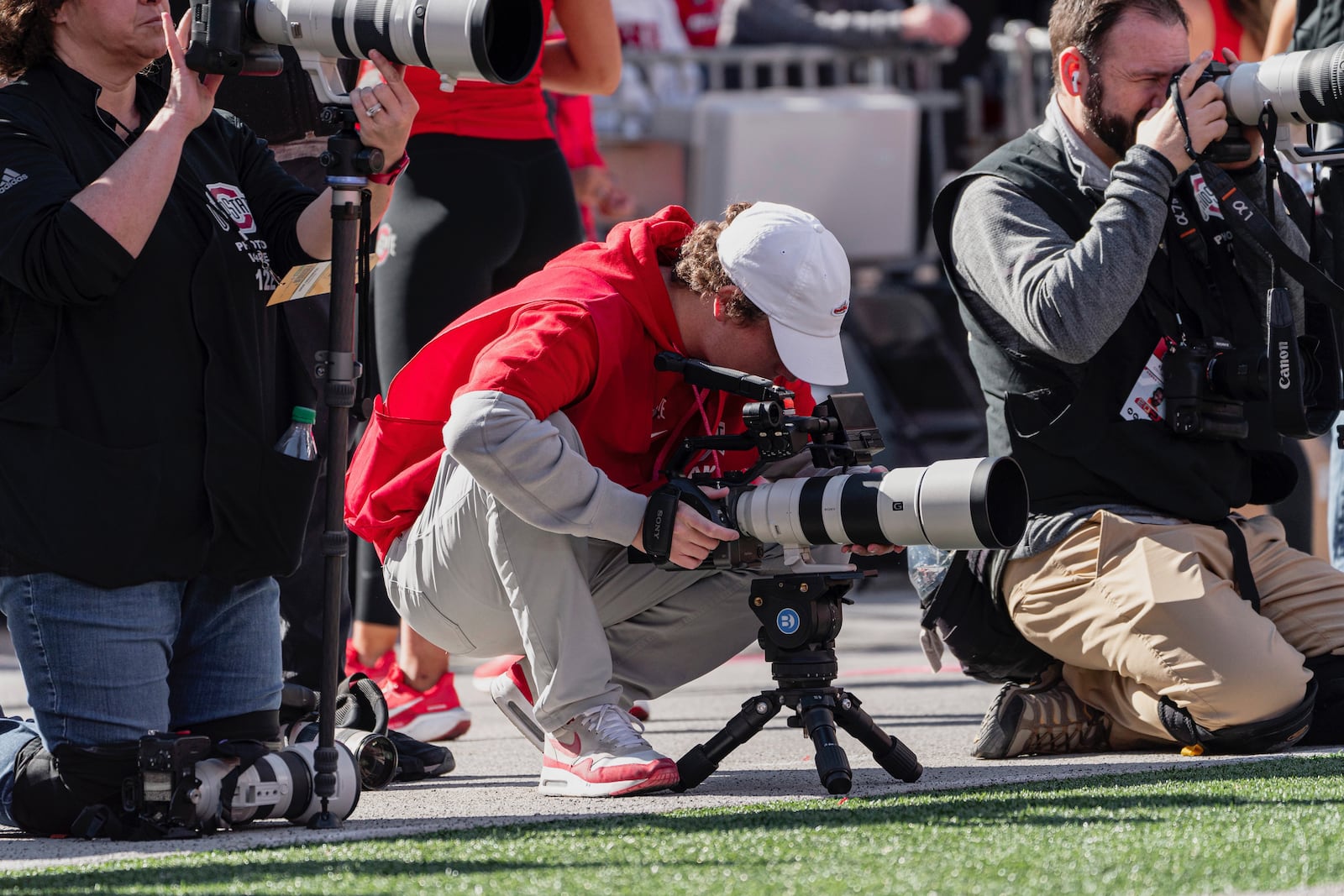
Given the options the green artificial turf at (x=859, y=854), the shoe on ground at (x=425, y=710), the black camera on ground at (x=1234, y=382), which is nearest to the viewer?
the green artificial turf at (x=859, y=854)

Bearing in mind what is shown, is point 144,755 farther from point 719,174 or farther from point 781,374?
point 719,174

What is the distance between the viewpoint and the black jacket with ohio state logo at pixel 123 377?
262 cm

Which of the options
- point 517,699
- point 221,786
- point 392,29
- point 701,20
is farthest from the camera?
point 701,20

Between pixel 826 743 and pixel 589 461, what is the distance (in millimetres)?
567

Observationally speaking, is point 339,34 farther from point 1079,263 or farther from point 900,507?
point 1079,263

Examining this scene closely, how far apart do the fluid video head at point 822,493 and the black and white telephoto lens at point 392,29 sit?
25.6 inches

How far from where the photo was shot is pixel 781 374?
3127mm

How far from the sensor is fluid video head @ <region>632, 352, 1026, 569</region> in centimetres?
275

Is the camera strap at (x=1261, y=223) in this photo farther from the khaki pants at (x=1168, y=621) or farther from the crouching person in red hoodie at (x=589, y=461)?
the crouching person in red hoodie at (x=589, y=461)

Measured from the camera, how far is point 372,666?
4.02m

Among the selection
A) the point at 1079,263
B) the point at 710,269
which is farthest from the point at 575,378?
the point at 1079,263

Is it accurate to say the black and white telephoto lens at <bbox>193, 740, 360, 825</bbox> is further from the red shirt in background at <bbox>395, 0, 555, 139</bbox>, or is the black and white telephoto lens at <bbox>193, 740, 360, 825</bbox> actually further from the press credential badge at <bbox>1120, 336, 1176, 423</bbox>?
the red shirt in background at <bbox>395, 0, 555, 139</bbox>

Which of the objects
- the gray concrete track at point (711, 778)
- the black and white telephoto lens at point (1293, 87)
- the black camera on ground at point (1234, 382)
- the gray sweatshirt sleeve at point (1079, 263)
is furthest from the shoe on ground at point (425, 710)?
the black and white telephoto lens at point (1293, 87)

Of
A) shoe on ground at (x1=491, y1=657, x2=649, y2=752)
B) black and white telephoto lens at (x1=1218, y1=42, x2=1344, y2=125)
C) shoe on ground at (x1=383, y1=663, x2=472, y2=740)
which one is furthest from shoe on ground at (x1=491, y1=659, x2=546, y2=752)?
black and white telephoto lens at (x1=1218, y1=42, x2=1344, y2=125)
